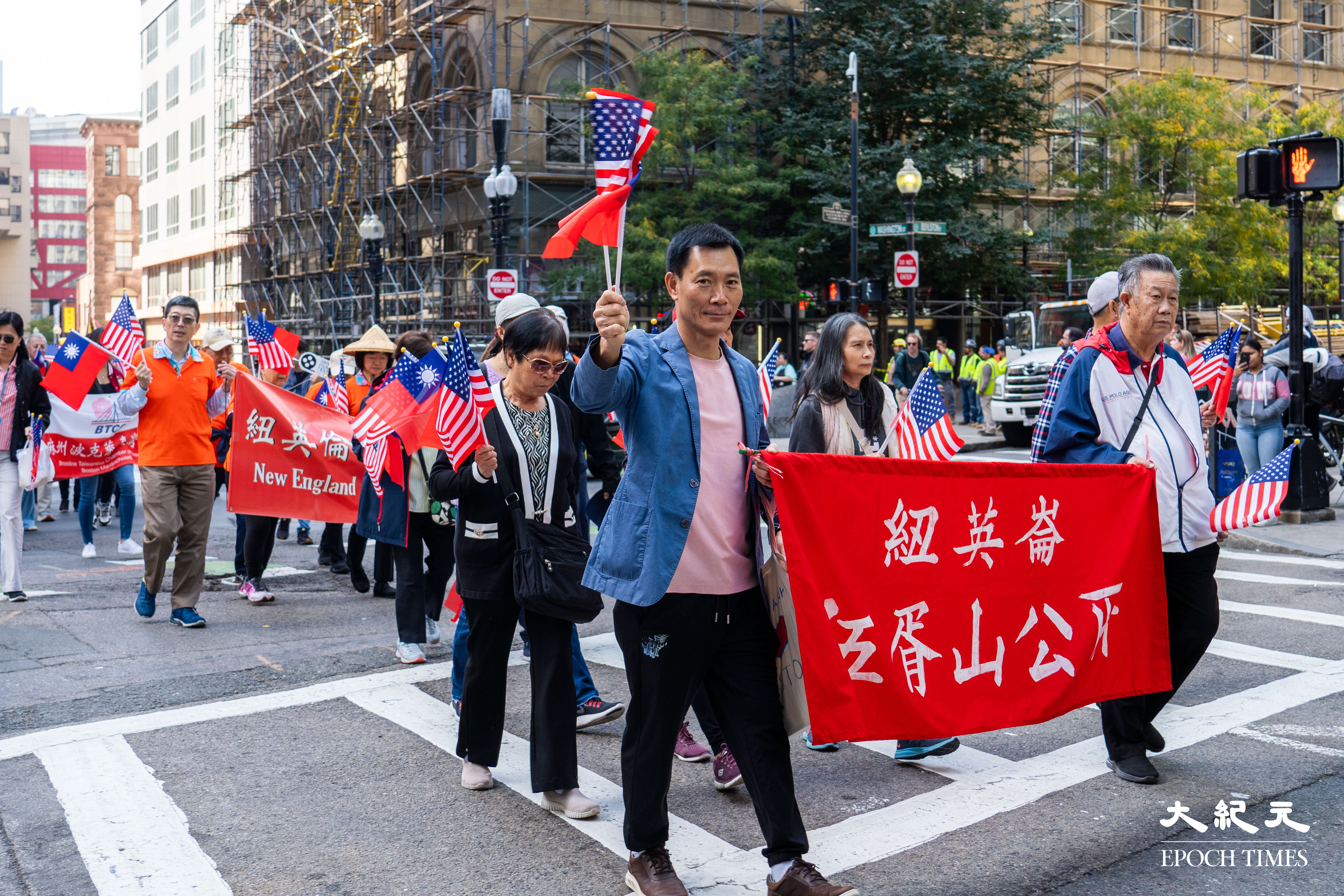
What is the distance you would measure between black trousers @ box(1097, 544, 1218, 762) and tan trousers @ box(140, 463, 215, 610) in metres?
6.10

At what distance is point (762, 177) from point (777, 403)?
12.8 metres

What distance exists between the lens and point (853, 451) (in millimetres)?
5289

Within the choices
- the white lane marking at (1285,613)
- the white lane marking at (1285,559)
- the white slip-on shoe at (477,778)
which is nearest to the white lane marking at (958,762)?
the white slip-on shoe at (477,778)

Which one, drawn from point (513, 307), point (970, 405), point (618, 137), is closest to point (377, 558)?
point (513, 307)

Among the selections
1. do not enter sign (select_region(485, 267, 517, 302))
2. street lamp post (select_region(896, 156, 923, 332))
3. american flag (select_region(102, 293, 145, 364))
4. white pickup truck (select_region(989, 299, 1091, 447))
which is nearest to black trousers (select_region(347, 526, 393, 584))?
american flag (select_region(102, 293, 145, 364))

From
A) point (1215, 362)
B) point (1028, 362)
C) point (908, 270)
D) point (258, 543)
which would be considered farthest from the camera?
point (908, 270)

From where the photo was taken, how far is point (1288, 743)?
559 cm

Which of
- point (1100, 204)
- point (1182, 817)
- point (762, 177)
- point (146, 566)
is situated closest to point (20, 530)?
point (146, 566)

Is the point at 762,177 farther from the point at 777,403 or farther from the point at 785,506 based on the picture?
the point at 785,506

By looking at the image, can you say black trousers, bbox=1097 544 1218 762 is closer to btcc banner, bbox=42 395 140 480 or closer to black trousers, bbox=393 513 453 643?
black trousers, bbox=393 513 453 643

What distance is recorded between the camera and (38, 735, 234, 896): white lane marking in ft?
13.9

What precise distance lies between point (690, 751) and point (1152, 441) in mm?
2436

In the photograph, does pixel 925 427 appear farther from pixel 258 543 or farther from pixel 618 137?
pixel 258 543

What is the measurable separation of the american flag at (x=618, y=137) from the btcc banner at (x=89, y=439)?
335 inches
